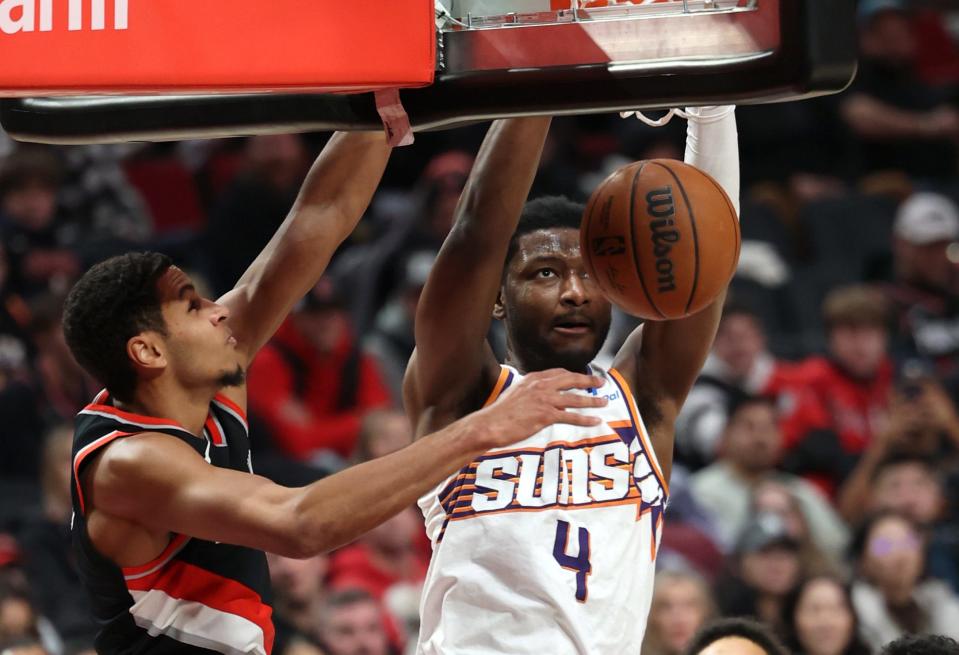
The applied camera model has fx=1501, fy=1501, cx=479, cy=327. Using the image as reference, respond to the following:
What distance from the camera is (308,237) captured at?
151 inches

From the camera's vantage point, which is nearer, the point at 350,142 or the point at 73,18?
the point at 73,18

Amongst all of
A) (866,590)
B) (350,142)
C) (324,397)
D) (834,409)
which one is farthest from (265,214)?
(350,142)

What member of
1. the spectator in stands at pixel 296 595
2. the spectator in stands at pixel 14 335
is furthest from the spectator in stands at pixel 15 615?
the spectator in stands at pixel 14 335

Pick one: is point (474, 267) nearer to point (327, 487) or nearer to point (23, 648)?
point (327, 487)

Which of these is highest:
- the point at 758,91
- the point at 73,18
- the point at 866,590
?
the point at 73,18

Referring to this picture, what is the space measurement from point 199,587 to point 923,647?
1.69 m

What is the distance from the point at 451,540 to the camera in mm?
3451

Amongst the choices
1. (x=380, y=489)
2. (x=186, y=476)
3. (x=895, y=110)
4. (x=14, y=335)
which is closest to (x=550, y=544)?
(x=380, y=489)

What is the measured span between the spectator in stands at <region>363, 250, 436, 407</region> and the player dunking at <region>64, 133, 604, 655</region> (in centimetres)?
402

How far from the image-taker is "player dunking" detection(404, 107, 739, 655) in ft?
11.0

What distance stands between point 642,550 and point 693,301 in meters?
0.62

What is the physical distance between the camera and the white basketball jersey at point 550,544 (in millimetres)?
3334

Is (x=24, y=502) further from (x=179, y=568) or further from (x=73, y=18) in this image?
(x=73, y=18)

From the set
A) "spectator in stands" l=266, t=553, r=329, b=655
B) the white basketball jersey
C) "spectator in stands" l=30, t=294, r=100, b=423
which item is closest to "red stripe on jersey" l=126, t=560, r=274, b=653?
the white basketball jersey
